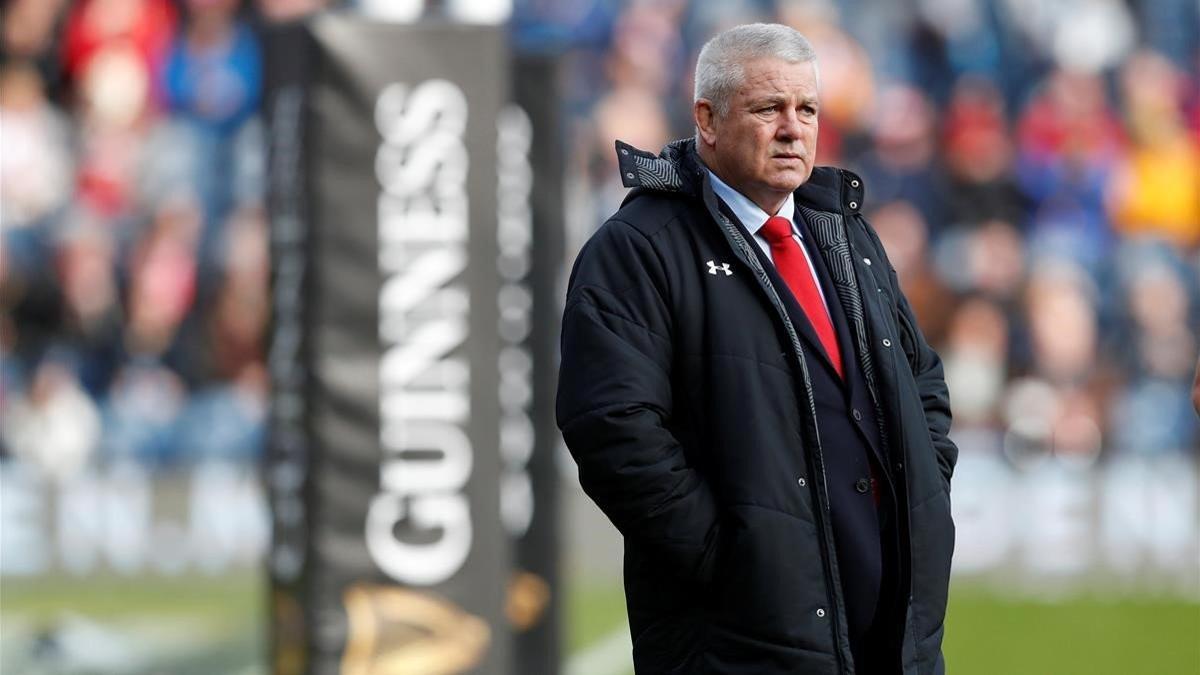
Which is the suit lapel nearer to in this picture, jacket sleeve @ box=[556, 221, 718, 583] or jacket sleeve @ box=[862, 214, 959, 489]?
jacket sleeve @ box=[556, 221, 718, 583]

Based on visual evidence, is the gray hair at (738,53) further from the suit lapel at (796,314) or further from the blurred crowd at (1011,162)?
the blurred crowd at (1011,162)

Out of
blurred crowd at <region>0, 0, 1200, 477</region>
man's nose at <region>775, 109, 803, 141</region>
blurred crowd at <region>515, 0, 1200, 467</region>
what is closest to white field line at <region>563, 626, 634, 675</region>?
blurred crowd at <region>0, 0, 1200, 477</region>

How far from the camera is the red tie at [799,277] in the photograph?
3678 millimetres

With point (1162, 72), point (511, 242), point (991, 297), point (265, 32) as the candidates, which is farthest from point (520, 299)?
point (1162, 72)

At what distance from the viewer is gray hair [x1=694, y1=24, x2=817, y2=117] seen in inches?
145

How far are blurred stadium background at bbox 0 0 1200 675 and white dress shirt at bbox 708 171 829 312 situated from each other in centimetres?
342

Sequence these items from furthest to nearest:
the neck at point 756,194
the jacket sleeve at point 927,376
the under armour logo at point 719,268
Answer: the jacket sleeve at point 927,376
the neck at point 756,194
the under armour logo at point 719,268

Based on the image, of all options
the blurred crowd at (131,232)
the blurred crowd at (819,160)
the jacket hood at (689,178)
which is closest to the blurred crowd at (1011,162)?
the blurred crowd at (819,160)

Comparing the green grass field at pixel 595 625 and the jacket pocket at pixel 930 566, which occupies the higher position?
the jacket pocket at pixel 930 566

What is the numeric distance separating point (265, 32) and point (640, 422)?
2.96 metres

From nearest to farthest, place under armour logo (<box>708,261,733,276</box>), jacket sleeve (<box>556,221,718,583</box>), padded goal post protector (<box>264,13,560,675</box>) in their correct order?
jacket sleeve (<box>556,221,718,583</box>) < under armour logo (<box>708,261,733,276</box>) < padded goal post protector (<box>264,13,560,675</box>)

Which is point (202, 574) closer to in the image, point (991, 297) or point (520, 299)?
point (520, 299)

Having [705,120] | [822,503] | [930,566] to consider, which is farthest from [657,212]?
[930,566]

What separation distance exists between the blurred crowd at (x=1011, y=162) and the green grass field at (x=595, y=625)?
1825 mm
